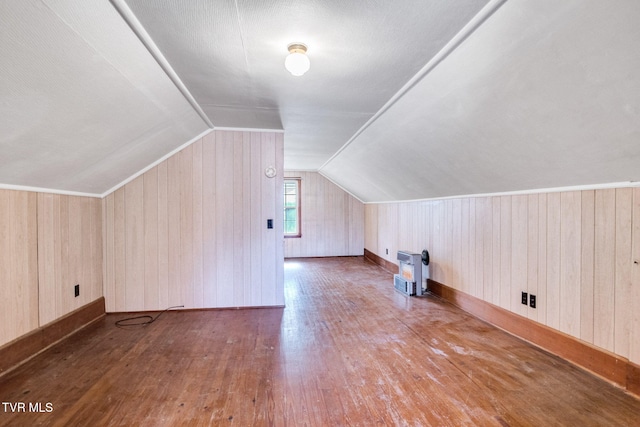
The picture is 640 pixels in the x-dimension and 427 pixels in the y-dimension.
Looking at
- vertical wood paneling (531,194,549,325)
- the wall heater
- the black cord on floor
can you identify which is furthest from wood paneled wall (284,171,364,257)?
vertical wood paneling (531,194,549,325)

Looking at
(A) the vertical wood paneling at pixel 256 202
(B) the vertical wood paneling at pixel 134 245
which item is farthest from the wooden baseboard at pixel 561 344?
(B) the vertical wood paneling at pixel 134 245

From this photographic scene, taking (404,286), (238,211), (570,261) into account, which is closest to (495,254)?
(570,261)

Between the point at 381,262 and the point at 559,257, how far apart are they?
4.10 m

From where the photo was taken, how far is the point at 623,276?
202 centimetres

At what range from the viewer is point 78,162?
2.52 metres

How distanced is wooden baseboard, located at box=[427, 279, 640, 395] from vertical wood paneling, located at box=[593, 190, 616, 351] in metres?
0.09

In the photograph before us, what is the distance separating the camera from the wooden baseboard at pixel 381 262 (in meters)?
5.79

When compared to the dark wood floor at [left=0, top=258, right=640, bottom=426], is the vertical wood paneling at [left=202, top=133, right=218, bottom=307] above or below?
above

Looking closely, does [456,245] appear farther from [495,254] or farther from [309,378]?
[309,378]

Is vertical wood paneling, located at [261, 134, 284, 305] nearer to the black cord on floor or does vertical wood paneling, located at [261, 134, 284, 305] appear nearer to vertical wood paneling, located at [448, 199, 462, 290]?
the black cord on floor

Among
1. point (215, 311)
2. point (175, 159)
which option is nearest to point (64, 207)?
point (175, 159)

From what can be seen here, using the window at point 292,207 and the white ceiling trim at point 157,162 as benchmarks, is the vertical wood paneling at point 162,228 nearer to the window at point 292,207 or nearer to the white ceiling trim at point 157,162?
the white ceiling trim at point 157,162

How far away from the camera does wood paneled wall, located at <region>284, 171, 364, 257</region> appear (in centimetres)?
760

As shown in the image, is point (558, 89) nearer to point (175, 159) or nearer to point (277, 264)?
point (277, 264)
